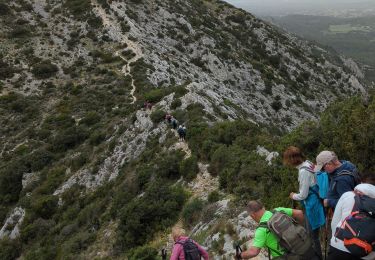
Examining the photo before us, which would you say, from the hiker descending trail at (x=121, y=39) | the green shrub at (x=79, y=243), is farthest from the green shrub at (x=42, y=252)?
the hiker descending trail at (x=121, y=39)

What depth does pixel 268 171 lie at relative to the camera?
12914 millimetres

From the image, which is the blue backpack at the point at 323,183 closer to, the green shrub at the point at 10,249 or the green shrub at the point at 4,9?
the green shrub at the point at 10,249

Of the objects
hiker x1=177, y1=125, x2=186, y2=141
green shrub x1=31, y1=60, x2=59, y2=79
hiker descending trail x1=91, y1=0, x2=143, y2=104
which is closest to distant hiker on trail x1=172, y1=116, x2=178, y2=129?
hiker x1=177, y1=125, x2=186, y2=141

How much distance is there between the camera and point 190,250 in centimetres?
675

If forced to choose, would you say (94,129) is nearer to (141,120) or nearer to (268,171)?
(141,120)

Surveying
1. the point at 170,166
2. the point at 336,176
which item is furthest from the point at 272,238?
the point at 170,166

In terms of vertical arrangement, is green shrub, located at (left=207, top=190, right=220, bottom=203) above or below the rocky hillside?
above

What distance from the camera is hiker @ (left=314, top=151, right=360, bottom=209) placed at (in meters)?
6.17

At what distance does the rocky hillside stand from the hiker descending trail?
0.22 meters

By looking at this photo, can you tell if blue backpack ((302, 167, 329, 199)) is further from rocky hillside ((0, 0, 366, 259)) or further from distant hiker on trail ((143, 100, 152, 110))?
distant hiker on trail ((143, 100, 152, 110))

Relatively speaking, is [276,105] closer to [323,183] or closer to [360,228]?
[323,183]

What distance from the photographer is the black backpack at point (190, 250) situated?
6719 millimetres

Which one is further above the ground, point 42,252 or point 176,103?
point 176,103

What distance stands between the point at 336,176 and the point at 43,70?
144 feet
